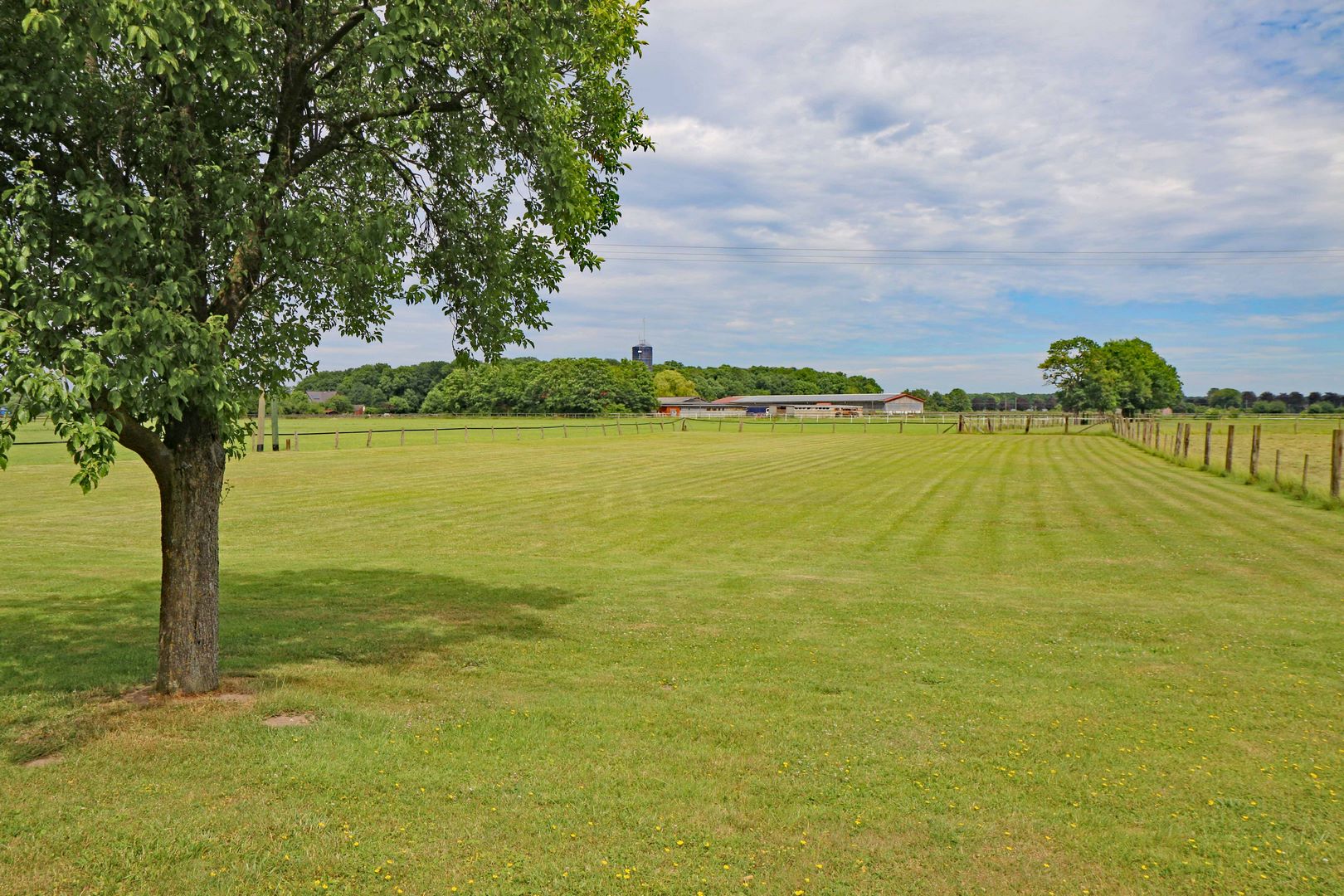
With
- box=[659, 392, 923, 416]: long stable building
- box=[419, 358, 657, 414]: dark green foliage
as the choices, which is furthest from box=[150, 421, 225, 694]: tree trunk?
box=[659, 392, 923, 416]: long stable building

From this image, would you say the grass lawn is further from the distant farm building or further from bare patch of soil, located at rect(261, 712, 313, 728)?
the distant farm building

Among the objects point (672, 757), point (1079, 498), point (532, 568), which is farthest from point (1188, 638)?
point (1079, 498)

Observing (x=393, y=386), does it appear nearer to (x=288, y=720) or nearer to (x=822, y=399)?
(x=822, y=399)

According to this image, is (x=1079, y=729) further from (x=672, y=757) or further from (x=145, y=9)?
(x=145, y=9)

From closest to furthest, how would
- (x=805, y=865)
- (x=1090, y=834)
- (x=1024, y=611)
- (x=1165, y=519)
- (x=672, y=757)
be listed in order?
(x=805, y=865), (x=1090, y=834), (x=672, y=757), (x=1024, y=611), (x=1165, y=519)

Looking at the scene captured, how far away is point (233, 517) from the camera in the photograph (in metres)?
22.7

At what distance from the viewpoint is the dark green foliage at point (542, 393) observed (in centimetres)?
14738

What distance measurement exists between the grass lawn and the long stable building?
14798cm

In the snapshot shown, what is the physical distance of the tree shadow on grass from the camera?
28.0 ft

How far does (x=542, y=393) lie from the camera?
15038cm

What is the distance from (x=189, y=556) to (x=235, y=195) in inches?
130

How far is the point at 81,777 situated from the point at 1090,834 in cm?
708

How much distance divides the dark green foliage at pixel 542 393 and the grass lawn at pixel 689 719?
128720mm

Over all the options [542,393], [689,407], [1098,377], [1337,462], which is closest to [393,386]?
[542,393]
